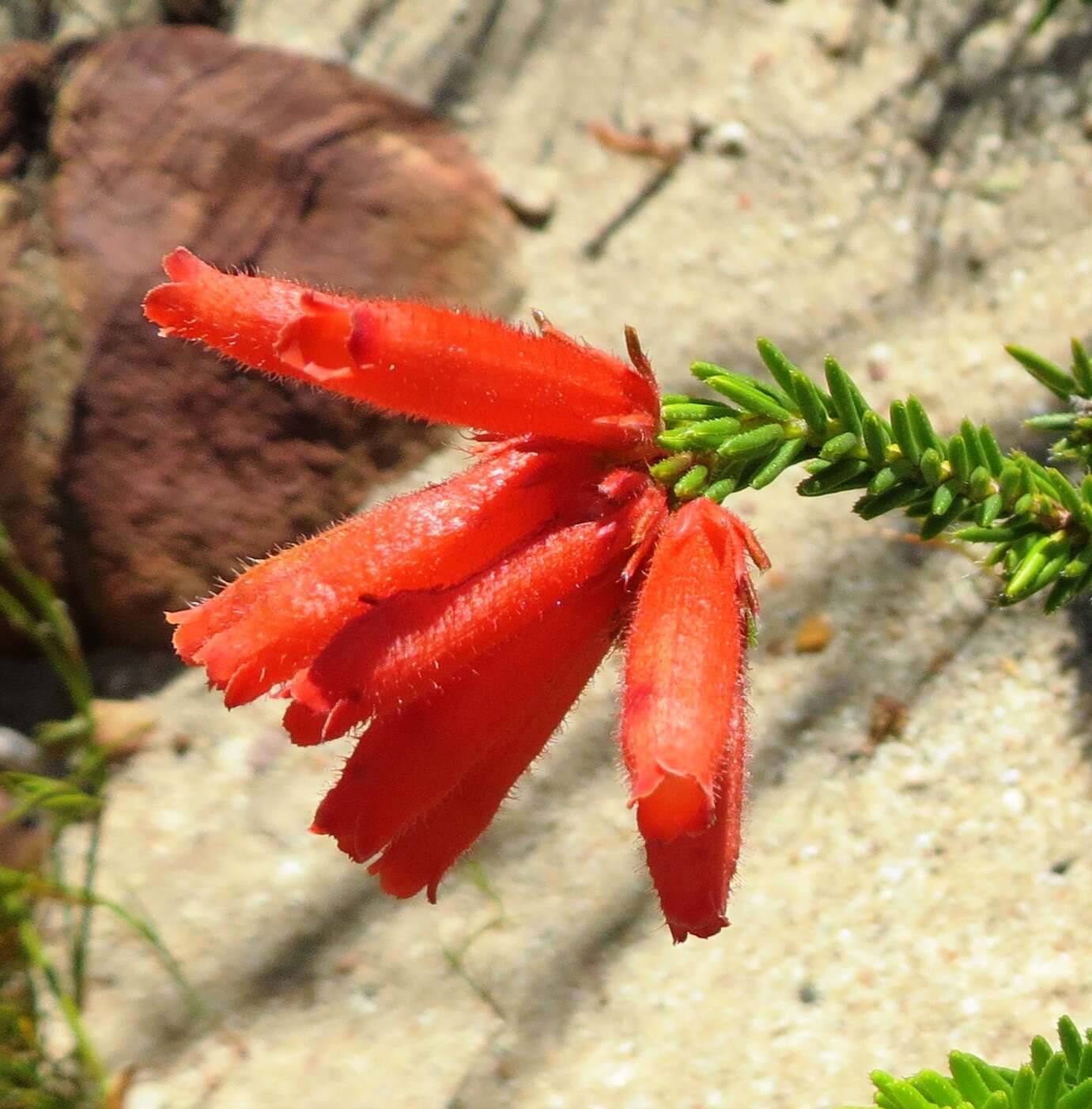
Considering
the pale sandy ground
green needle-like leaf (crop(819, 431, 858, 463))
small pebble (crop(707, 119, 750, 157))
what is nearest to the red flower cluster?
green needle-like leaf (crop(819, 431, 858, 463))

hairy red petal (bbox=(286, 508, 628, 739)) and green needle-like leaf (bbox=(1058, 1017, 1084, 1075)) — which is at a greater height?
hairy red petal (bbox=(286, 508, 628, 739))

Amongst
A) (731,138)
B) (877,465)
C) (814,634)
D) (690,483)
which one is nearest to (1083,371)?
(877,465)

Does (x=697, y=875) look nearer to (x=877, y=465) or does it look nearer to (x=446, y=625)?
(x=446, y=625)

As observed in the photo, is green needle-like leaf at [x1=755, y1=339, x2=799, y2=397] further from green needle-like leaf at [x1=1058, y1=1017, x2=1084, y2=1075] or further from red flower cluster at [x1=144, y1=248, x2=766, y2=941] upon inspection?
green needle-like leaf at [x1=1058, y1=1017, x2=1084, y2=1075]

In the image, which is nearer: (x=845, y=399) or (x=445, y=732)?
(x=445, y=732)

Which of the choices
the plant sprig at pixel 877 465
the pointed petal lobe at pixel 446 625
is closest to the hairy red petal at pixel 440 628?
the pointed petal lobe at pixel 446 625

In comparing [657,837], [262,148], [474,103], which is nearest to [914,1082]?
[657,837]
